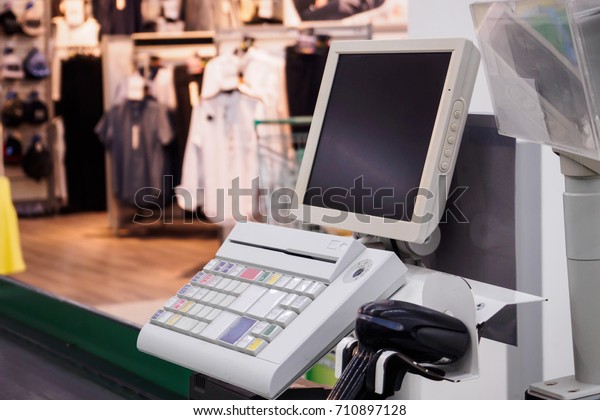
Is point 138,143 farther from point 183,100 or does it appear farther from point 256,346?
point 256,346

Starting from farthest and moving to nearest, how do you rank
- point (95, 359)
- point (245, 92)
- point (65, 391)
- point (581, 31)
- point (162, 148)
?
point (162, 148), point (245, 92), point (95, 359), point (65, 391), point (581, 31)

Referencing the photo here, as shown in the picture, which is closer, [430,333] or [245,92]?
[430,333]

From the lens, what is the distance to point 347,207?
1281mm

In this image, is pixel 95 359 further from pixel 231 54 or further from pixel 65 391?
pixel 231 54

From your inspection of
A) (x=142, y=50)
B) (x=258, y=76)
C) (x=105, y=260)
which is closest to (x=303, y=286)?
(x=258, y=76)

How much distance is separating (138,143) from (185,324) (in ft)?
17.4

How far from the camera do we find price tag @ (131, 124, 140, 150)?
633cm

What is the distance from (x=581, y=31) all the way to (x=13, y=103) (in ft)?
24.3

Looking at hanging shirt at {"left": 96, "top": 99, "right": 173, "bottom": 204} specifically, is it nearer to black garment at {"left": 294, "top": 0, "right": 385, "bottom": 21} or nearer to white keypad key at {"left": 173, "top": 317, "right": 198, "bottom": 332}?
black garment at {"left": 294, "top": 0, "right": 385, "bottom": 21}

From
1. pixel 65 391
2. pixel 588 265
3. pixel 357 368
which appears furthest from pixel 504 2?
pixel 65 391

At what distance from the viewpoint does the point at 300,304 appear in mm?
1104

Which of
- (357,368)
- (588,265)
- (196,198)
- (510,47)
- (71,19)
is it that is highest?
(71,19)

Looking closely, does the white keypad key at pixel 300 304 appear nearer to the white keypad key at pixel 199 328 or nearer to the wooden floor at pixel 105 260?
the white keypad key at pixel 199 328

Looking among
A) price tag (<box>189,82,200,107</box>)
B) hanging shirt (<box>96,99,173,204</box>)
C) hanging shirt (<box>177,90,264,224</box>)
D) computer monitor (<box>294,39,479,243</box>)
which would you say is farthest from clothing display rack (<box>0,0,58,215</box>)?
computer monitor (<box>294,39,479,243</box>)
